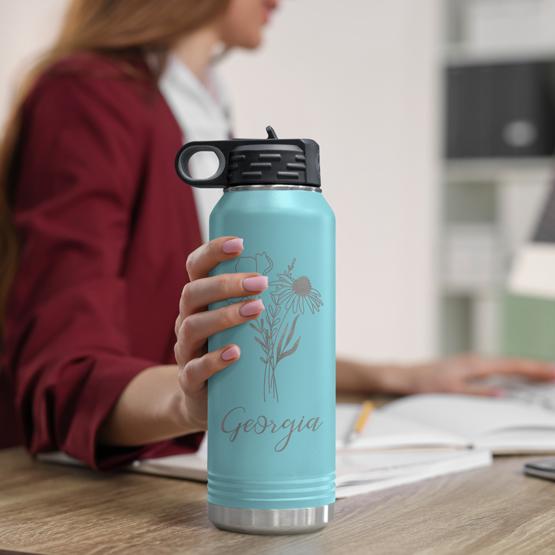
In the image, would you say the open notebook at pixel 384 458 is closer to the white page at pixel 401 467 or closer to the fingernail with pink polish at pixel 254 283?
the white page at pixel 401 467

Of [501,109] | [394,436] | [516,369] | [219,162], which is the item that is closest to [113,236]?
[394,436]

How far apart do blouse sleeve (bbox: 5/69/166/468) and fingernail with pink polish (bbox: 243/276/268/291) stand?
29 centimetres

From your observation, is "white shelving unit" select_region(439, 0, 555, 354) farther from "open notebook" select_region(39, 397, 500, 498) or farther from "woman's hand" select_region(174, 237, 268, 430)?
"woman's hand" select_region(174, 237, 268, 430)

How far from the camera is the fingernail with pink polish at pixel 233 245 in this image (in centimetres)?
58

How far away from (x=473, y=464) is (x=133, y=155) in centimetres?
57

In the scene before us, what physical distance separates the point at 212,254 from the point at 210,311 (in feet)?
0.11

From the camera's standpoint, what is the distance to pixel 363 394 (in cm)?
145

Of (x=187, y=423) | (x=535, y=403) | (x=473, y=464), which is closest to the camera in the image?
(x=187, y=423)

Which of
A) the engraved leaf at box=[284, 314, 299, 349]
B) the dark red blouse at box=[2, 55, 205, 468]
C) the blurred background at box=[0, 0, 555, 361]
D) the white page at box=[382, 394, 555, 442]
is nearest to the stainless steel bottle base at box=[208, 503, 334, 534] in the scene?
the engraved leaf at box=[284, 314, 299, 349]

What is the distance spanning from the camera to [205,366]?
1.95ft

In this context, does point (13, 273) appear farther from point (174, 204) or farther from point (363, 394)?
point (363, 394)

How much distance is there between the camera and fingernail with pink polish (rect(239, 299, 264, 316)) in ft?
1.88

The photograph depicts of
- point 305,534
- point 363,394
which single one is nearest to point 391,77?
point 363,394

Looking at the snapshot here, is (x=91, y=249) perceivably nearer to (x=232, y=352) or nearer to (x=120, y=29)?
(x=120, y=29)
